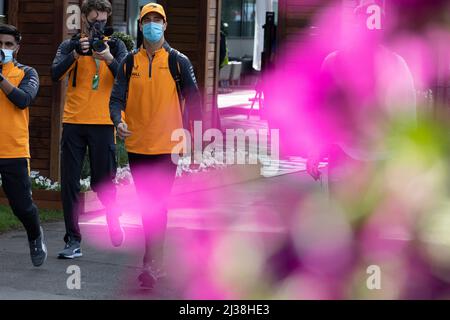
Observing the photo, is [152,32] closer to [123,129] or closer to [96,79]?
[123,129]

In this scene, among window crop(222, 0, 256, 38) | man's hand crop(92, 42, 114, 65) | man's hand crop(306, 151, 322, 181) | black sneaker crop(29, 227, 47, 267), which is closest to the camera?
man's hand crop(306, 151, 322, 181)

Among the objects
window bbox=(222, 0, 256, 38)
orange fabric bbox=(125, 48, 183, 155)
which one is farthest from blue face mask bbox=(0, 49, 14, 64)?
window bbox=(222, 0, 256, 38)

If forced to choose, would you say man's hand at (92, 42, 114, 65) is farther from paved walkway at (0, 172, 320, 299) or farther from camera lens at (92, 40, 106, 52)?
paved walkway at (0, 172, 320, 299)

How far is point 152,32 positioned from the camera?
26.6 ft

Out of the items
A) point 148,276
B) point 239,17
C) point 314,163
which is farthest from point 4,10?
point 239,17

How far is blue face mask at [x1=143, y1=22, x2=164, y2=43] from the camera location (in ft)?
26.6

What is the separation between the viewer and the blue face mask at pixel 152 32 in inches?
319

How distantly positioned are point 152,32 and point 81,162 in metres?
1.42

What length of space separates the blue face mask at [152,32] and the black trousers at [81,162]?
112 centimetres

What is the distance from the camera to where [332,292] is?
8141 millimetres

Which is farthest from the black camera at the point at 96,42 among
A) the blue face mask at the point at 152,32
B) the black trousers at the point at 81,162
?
the blue face mask at the point at 152,32

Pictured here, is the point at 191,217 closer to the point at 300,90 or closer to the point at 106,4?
the point at 106,4

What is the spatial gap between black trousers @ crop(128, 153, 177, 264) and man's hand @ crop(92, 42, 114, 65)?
3.14 ft
